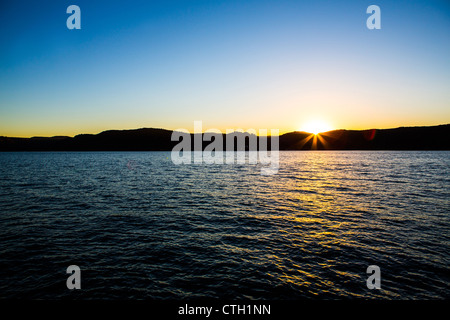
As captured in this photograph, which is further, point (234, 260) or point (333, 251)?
point (333, 251)

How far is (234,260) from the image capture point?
47.8 feet

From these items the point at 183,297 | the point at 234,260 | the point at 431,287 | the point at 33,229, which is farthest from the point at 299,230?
the point at 33,229

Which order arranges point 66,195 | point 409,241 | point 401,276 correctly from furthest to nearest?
point 66,195
point 409,241
point 401,276

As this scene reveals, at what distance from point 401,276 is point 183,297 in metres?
11.7

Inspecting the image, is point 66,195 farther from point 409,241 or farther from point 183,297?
point 409,241

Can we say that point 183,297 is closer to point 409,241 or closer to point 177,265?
point 177,265

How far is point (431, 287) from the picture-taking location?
11.7 metres

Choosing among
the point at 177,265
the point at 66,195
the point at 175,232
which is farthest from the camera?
the point at 66,195
